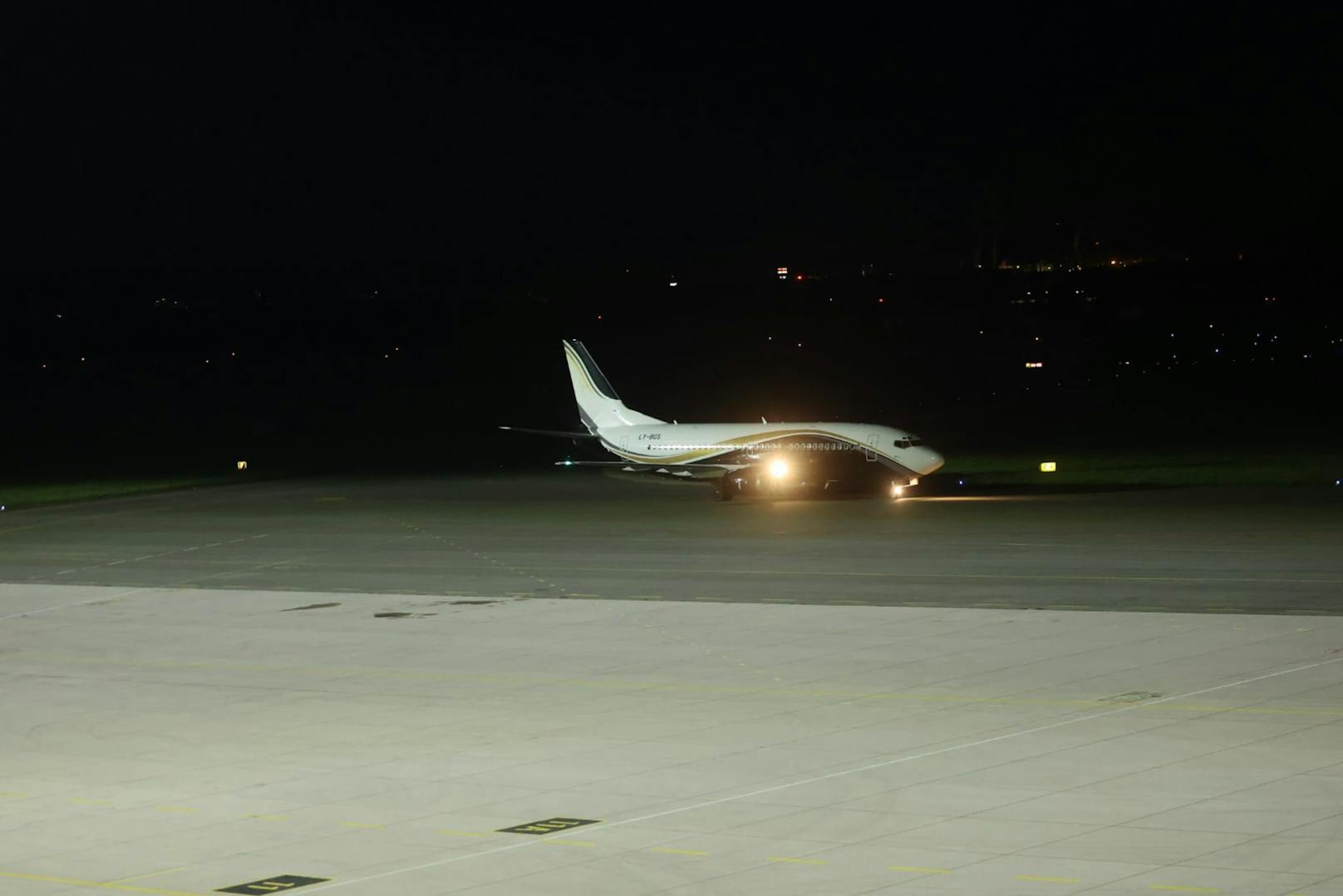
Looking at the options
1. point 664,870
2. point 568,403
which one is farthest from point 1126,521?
point 568,403

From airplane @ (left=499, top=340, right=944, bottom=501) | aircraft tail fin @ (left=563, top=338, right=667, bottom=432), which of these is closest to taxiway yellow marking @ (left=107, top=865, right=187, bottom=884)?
airplane @ (left=499, top=340, right=944, bottom=501)

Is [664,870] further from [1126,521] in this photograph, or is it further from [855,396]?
[855,396]

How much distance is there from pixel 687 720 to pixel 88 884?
9.33m

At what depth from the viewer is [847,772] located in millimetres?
17859

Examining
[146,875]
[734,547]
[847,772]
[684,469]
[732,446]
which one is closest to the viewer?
[146,875]

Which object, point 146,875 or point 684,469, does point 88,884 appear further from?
point 684,469

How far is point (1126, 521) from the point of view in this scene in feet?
162

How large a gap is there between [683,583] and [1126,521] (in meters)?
19.2

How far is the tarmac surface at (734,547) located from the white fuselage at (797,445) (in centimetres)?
217

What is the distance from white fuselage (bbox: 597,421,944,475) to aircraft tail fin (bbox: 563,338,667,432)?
519 centimetres

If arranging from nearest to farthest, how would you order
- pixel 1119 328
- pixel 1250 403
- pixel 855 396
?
pixel 1250 403, pixel 855 396, pixel 1119 328

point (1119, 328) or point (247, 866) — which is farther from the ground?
point (1119, 328)

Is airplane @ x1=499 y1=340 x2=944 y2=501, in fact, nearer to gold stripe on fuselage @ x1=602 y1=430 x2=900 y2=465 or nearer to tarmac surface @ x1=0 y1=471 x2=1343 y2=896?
gold stripe on fuselage @ x1=602 y1=430 x2=900 y2=465

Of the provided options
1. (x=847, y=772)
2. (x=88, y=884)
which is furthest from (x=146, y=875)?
(x=847, y=772)
